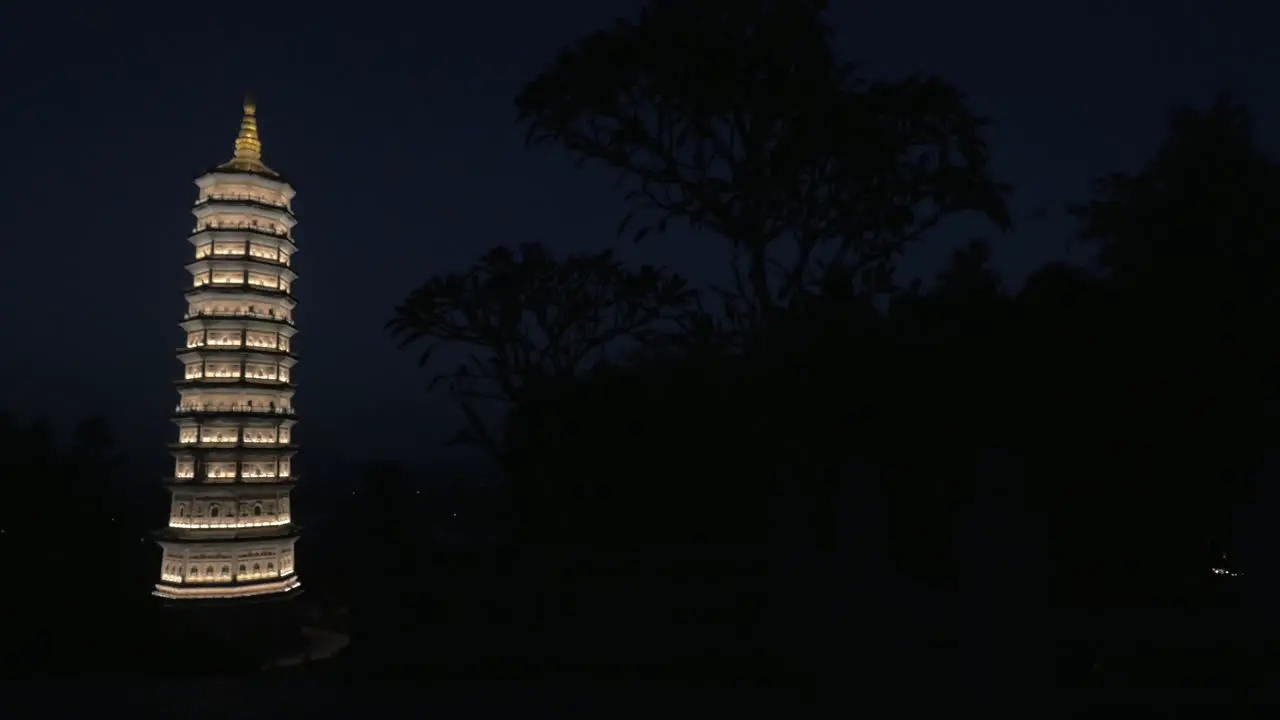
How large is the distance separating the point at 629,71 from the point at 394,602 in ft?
25.9

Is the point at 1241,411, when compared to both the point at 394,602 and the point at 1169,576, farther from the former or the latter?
the point at 394,602

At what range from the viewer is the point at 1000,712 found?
6625 millimetres

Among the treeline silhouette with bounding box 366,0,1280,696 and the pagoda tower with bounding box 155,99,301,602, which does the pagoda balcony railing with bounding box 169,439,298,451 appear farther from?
the treeline silhouette with bounding box 366,0,1280,696

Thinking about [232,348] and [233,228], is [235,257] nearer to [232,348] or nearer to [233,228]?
[233,228]

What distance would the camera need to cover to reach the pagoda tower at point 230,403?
1257 inches

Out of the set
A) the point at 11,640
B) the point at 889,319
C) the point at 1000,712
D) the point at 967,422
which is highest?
the point at 889,319

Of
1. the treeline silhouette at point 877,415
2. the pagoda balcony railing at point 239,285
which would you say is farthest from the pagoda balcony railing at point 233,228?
the treeline silhouette at point 877,415

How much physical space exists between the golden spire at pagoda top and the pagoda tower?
0.17 metres

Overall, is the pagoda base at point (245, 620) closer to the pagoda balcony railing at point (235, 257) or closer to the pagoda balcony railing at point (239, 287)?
the pagoda balcony railing at point (239, 287)

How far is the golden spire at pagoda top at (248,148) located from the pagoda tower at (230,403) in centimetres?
17

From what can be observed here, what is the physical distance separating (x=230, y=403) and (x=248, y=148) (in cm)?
954

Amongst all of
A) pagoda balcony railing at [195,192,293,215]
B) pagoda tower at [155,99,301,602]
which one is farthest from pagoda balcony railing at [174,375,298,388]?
pagoda balcony railing at [195,192,293,215]

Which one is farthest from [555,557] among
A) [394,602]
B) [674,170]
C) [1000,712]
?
[674,170]

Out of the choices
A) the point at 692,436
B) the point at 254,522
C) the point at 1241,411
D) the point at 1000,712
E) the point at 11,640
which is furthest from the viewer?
the point at 254,522
